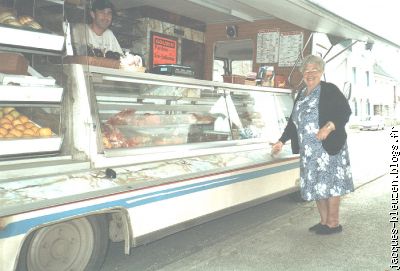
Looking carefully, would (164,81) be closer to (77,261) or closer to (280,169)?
(77,261)

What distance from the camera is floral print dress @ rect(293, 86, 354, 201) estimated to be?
171 inches

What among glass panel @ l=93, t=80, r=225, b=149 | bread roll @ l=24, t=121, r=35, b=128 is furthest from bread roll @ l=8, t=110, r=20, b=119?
glass panel @ l=93, t=80, r=225, b=149

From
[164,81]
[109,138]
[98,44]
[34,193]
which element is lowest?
[34,193]

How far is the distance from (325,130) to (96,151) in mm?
2259

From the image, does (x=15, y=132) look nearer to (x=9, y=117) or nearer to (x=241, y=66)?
(x=9, y=117)

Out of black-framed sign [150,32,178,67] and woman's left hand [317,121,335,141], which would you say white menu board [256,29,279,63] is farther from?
woman's left hand [317,121,335,141]

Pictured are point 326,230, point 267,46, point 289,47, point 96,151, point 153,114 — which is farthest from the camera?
point 267,46

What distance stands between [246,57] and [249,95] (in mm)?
2571

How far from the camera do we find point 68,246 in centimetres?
297

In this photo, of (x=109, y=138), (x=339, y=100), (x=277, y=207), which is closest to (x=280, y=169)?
(x=277, y=207)

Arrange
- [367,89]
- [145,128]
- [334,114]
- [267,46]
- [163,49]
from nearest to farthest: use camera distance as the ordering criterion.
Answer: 1. [145,128]
2. [334,114]
3. [267,46]
4. [163,49]
5. [367,89]

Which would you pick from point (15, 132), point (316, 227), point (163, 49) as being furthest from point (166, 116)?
point (163, 49)

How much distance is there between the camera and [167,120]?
4129 millimetres

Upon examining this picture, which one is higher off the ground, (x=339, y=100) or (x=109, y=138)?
(x=339, y=100)
